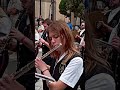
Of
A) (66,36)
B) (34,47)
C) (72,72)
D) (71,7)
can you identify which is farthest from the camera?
(71,7)

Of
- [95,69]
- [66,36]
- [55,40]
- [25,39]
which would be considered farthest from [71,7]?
[25,39]

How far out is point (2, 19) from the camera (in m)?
1.86

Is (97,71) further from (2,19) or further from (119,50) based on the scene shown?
(2,19)

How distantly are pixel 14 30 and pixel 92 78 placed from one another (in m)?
0.60

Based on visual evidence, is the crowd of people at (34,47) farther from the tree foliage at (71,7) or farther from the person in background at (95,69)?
the tree foliage at (71,7)

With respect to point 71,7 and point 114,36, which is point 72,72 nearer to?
point 114,36

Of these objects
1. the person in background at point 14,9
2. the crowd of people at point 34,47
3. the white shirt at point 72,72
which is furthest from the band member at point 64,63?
the person in background at point 14,9

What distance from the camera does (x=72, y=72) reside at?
269 centimetres

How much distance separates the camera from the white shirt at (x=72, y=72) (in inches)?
105

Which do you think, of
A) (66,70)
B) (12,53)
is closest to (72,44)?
(66,70)

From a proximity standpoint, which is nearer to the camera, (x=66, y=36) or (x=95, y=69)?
(x=95, y=69)

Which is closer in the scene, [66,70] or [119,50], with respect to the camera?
[119,50]

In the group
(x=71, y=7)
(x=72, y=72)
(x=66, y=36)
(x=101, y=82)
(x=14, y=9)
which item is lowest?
(x=71, y=7)

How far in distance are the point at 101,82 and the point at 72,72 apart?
0.62 m
